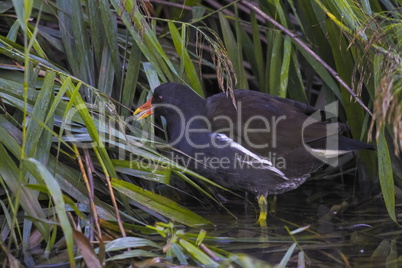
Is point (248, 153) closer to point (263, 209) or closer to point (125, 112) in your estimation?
point (263, 209)

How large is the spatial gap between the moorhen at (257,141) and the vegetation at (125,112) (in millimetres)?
140

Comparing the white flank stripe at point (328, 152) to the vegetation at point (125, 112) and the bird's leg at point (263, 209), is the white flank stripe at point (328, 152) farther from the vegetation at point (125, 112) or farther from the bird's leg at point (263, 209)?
the bird's leg at point (263, 209)

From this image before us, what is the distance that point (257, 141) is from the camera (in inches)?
114

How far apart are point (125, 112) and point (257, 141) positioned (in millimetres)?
696

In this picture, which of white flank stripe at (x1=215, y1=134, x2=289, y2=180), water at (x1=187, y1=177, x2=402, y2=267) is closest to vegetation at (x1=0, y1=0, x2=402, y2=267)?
water at (x1=187, y1=177, x2=402, y2=267)

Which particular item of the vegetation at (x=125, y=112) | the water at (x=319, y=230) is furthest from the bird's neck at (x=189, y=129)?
the water at (x=319, y=230)

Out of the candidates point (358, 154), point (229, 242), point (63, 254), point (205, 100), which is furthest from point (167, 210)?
point (358, 154)

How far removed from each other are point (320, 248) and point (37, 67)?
143cm

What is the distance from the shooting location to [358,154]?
10.8ft

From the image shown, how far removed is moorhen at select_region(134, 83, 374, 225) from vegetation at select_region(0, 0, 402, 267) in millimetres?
140

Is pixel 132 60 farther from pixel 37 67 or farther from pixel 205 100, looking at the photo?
pixel 37 67

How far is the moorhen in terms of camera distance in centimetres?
289

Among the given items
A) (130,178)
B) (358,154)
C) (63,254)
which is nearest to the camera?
(63,254)

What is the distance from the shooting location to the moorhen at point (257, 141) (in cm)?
289
